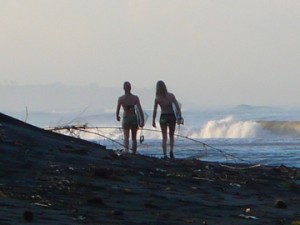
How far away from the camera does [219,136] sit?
45.1 metres

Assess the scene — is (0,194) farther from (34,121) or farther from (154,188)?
(34,121)

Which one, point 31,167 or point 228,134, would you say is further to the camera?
point 228,134

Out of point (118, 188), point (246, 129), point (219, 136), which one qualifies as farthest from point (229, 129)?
point (118, 188)

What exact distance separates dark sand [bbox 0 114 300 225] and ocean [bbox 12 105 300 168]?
6.05 feet

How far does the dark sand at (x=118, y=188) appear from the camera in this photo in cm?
845

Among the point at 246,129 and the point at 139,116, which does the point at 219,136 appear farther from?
the point at 139,116

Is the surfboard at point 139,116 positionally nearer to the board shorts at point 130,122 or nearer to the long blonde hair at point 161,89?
the board shorts at point 130,122

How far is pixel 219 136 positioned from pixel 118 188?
115ft

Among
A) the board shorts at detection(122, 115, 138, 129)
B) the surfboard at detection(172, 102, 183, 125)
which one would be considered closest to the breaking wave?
the surfboard at detection(172, 102, 183, 125)

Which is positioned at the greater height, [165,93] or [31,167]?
[165,93]

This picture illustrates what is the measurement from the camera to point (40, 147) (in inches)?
492

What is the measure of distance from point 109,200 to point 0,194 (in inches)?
43.2

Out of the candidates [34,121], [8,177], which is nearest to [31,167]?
[8,177]

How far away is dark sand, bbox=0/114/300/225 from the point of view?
332 inches
